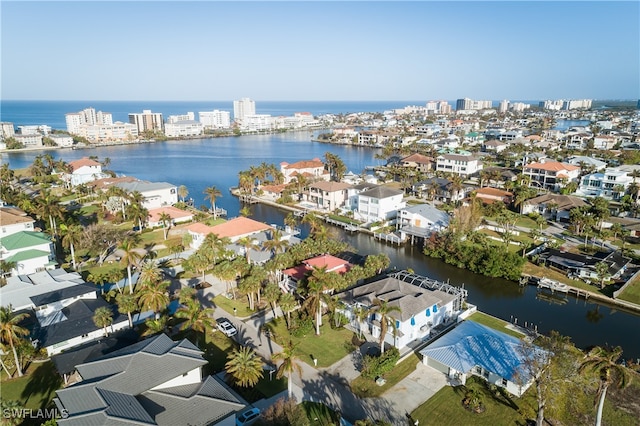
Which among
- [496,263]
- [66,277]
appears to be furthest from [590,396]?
[66,277]

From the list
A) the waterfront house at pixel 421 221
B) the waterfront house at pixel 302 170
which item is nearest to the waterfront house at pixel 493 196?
the waterfront house at pixel 421 221

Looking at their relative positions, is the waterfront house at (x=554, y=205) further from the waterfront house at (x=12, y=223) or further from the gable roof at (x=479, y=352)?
the waterfront house at (x=12, y=223)

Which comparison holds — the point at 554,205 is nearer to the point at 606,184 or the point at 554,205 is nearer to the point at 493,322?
the point at 606,184

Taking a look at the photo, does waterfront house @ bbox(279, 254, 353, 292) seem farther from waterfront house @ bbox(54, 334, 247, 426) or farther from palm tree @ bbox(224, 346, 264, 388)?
waterfront house @ bbox(54, 334, 247, 426)

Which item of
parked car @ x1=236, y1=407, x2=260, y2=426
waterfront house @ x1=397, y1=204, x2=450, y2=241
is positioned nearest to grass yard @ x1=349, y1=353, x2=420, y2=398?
parked car @ x1=236, y1=407, x2=260, y2=426

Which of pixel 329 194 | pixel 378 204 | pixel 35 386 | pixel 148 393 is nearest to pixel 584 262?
pixel 378 204

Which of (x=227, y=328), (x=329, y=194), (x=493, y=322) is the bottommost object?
(x=493, y=322)
